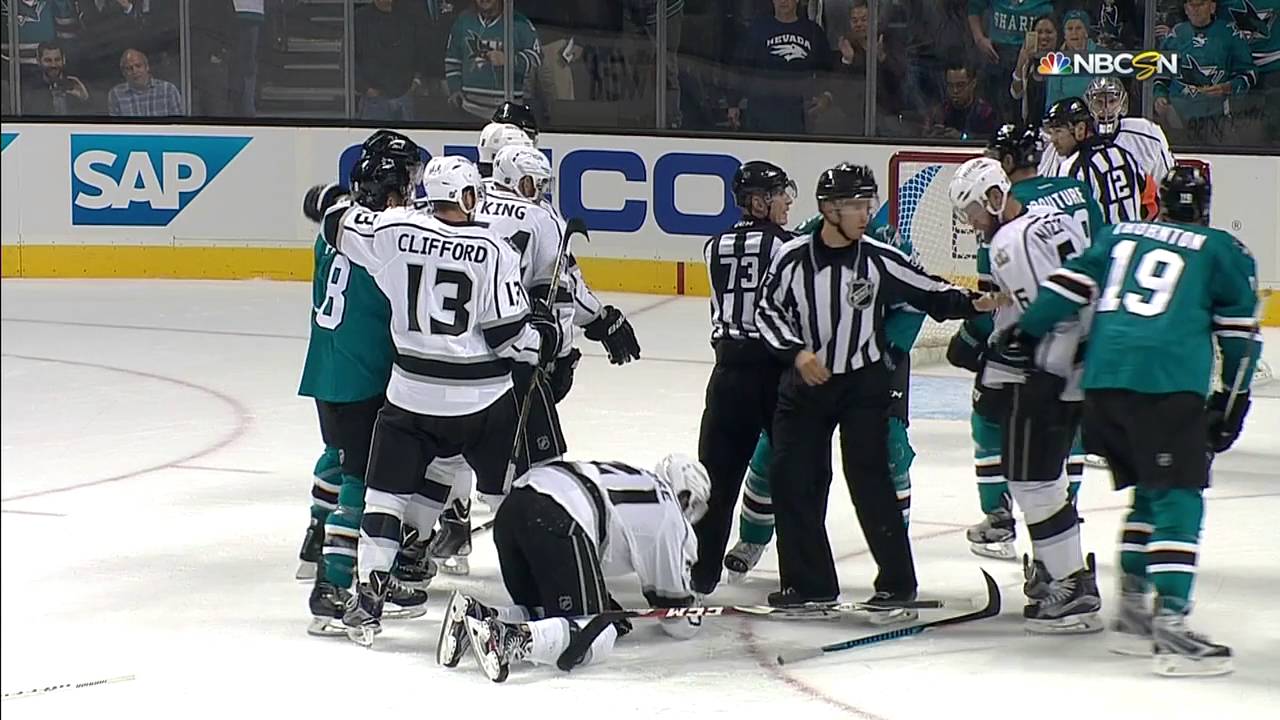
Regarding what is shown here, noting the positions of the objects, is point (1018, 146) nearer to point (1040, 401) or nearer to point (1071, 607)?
point (1040, 401)

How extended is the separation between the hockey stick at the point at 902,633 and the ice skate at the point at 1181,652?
21.9 inches

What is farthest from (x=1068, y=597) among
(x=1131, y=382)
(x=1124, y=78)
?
(x=1124, y=78)

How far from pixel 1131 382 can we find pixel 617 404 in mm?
3650

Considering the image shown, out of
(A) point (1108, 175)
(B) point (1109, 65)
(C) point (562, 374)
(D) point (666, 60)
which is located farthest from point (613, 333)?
(D) point (666, 60)

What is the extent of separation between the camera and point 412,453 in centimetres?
427

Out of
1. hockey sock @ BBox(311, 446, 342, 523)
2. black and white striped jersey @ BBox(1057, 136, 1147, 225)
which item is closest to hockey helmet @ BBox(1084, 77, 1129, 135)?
black and white striped jersey @ BBox(1057, 136, 1147, 225)

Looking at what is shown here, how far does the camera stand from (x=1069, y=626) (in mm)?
4441

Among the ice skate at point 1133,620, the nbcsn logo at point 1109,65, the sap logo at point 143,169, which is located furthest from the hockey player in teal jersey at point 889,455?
the sap logo at point 143,169

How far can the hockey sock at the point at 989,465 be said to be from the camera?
515 cm

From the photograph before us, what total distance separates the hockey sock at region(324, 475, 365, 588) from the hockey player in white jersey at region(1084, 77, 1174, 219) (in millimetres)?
2903

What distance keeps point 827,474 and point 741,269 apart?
54 centimetres

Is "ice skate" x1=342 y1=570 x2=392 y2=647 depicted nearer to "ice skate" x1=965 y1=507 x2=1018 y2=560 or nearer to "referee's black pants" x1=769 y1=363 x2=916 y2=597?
"referee's black pants" x1=769 y1=363 x2=916 y2=597

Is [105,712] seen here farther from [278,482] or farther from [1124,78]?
[1124,78]

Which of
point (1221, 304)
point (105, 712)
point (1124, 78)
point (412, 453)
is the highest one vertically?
point (1124, 78)
